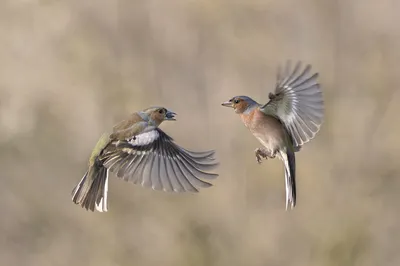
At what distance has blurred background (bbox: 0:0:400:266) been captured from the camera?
6828 millimetres

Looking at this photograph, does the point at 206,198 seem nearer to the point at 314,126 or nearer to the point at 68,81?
the point at 68,81

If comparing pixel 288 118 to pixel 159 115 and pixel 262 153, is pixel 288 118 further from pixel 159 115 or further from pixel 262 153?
pixel 159 115

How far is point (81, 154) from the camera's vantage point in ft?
24.2

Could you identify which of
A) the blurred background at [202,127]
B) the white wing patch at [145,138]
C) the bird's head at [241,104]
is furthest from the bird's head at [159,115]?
the blurred background at [202,127]

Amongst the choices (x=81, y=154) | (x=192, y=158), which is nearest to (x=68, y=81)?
(x=81, y=154)

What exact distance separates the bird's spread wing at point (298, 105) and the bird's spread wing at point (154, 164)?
1.15 ft

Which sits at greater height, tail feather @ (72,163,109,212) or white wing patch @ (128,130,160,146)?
white wing patch @ (128,130,160,146)

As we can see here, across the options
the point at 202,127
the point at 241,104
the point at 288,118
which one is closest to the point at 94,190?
the point at 241,104

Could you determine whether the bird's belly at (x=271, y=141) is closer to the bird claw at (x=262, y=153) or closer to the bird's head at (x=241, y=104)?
the bird claw at (x=262, y=153)

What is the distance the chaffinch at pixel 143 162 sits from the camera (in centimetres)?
338

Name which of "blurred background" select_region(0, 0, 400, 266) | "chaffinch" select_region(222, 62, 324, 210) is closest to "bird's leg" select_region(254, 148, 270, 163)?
"chaffinch" select_region(222, 62, 324, 210)

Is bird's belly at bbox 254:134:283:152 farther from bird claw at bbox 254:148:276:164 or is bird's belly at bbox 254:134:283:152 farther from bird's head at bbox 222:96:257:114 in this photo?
bird's head at bbox 222:96:257:114

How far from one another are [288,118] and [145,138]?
25.0 inches

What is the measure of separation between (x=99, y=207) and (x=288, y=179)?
829 mm
